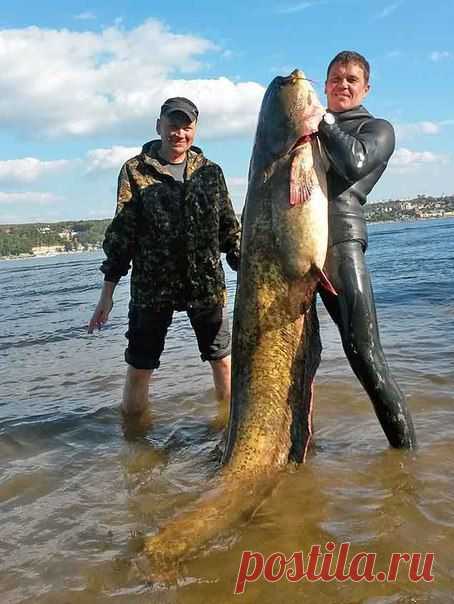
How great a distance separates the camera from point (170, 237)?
5.04m

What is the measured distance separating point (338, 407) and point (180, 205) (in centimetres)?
235

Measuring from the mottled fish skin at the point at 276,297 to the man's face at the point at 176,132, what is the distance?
1.07m

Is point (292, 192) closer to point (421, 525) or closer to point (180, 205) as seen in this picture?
point (180, 205)

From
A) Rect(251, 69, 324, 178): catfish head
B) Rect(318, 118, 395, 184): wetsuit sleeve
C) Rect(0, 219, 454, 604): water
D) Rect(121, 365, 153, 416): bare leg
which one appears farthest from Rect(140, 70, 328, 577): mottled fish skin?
Rect(121, 365, 153, 416): bare leg

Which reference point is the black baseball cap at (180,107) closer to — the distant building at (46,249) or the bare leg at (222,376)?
the bare leg at (222,376)

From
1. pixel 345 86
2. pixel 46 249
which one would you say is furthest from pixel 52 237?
pixel 345 86

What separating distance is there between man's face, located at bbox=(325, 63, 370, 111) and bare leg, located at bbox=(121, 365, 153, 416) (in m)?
2.76

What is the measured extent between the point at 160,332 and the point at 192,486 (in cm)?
156

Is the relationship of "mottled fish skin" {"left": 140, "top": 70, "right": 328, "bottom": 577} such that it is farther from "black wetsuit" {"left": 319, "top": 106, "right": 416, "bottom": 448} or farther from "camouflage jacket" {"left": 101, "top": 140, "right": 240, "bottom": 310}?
"camouflage jacket" {"left": 101, "top": 140, "right": 240, "bottom": 310}

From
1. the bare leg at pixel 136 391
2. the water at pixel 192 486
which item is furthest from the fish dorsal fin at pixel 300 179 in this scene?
the bare leg at pixel 136 391

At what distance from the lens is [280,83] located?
3910 mm

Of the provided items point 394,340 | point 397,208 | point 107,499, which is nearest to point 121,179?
point 107,499

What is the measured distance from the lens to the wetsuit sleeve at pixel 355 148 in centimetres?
369

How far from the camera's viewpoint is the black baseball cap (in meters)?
4.85
